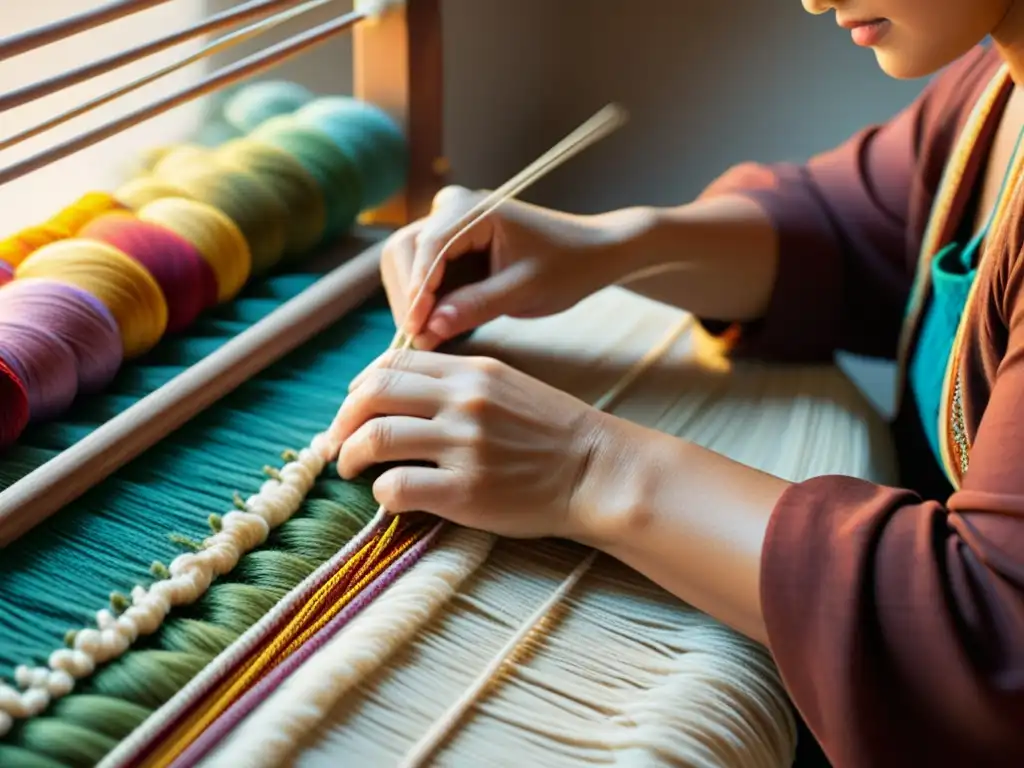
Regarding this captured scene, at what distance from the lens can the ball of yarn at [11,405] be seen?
673mm

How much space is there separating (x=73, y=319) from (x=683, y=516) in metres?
0.41

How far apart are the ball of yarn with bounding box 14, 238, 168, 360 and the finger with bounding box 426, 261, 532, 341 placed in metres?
0.20

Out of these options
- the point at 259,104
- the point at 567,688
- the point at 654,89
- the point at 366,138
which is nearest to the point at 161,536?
the point at 567,688

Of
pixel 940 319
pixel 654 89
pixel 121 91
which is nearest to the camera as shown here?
pixel 121 91

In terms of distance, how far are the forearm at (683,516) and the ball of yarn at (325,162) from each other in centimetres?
42

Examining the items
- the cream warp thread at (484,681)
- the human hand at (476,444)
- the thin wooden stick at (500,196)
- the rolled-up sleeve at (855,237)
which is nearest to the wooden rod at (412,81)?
the thin wooden stick at (500,196)

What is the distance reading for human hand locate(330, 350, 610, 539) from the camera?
0.68 metres

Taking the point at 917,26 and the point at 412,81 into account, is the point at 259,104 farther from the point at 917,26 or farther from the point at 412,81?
the point at 917,26

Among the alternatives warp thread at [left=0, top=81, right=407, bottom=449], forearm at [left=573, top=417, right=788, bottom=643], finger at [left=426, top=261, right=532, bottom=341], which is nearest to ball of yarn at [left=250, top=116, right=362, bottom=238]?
warp thread at [left=0, top=81, right=407, bottom=449]

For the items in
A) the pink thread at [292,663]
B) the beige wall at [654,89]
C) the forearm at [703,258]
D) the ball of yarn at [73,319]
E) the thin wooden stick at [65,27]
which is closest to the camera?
the pink thread at [292,663]

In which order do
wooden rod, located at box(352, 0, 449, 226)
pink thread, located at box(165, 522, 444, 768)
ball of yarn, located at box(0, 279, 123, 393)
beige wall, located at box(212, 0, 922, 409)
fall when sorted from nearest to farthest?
1. pink thread, located at box(165, 522, 444, 768)
2. ball of yarn, located at box(0, 279, 123, 393)
3. wooden rod, located at box(352, 0, 449, 226)
4. beige wall, located at box(212, 0, 922, 409)

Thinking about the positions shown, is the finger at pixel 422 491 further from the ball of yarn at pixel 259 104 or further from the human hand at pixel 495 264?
the ball of yarn at pixel 259 104

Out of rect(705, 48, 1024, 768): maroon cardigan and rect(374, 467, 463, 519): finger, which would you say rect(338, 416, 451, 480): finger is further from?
rect(705, 48, 1024, 768): maroon cardigan

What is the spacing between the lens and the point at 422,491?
2.23 feet
